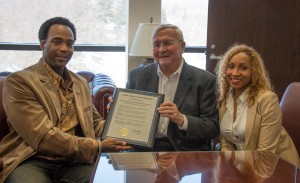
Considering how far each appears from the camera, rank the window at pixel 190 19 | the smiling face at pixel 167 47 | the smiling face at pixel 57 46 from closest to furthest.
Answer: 1. the smiling face at pixel 57 46
2. the smiling face at pixel 167 47
3. the window at pixel 190 19

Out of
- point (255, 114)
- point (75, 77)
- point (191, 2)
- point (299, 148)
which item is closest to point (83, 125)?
point (75, 77)

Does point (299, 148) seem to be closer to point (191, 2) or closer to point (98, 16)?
point (191, 2)

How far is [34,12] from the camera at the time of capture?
12.9ft

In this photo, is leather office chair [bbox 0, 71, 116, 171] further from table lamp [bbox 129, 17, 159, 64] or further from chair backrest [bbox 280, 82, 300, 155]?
chair backrest [bbox 280, 82, 300, 155]

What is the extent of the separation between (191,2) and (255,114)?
93.0 inches

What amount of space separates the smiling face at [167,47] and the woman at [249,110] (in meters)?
0.36

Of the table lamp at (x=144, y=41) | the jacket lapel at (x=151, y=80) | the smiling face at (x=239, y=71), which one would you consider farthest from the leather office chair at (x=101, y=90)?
the smiling face at (x=239, y=71)

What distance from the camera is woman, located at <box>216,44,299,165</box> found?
204 cm

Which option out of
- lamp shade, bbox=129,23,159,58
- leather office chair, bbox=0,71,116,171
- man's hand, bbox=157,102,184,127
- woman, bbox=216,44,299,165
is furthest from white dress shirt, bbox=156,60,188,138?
lamp shade, bbox=129,23,159,58

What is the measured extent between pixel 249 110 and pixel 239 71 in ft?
0.81

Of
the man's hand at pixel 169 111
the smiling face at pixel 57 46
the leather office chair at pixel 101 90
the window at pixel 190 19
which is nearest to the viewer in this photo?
the man's hand at pixel 169 111

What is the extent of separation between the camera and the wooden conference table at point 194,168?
1.36m

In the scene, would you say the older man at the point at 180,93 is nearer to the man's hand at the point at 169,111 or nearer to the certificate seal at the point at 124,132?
the man's hand at the point at 169,111

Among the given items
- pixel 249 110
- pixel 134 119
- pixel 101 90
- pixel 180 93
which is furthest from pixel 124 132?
pixel 101 90
